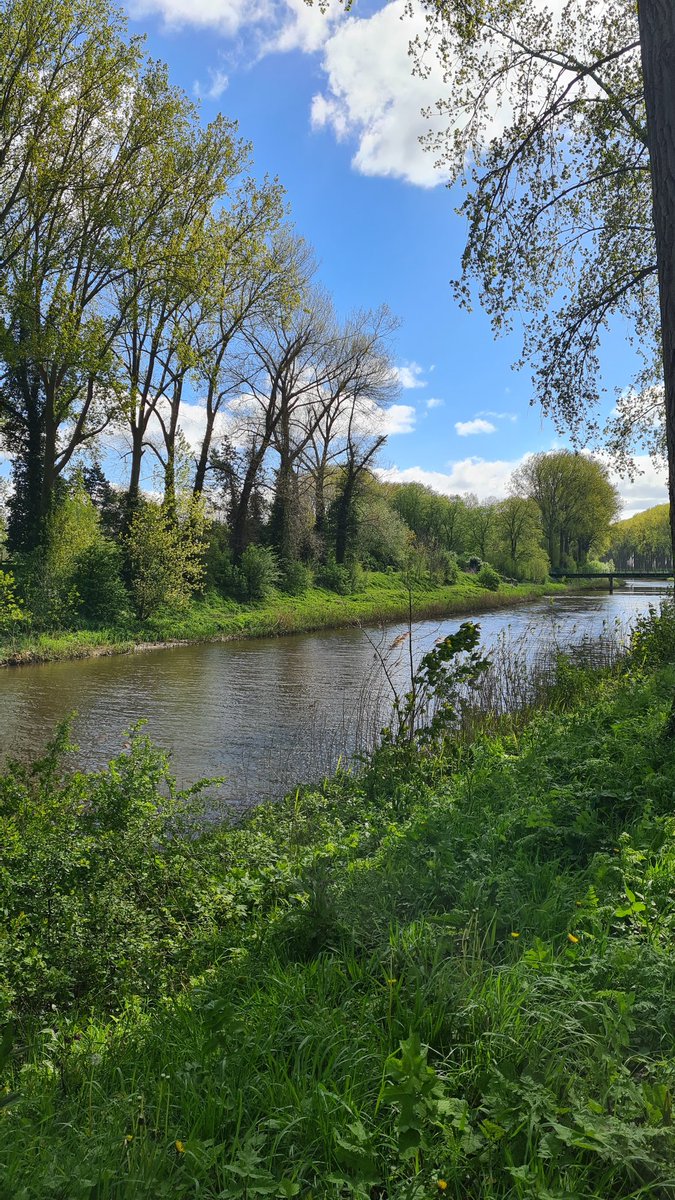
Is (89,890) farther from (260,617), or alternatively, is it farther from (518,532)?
(518,532)

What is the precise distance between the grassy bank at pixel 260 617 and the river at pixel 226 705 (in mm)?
724

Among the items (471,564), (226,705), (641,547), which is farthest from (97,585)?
(641,547)

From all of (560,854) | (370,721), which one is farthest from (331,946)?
(370,721)

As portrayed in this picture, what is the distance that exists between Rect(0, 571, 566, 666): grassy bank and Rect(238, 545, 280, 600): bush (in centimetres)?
58

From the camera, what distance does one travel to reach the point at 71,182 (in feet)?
57.8

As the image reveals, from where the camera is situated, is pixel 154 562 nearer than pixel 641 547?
Yes

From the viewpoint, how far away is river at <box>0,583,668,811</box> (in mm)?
8547

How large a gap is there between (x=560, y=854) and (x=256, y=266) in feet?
84.2

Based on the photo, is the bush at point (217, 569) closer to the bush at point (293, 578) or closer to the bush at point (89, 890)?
the bush at point (293, 578)

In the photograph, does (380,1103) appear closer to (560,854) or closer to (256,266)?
(560,854)

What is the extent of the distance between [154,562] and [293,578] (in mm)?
9899

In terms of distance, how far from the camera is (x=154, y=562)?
71.9 ft

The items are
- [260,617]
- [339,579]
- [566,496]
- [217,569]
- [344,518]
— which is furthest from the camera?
[566,496]

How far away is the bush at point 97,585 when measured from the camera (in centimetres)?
2069
